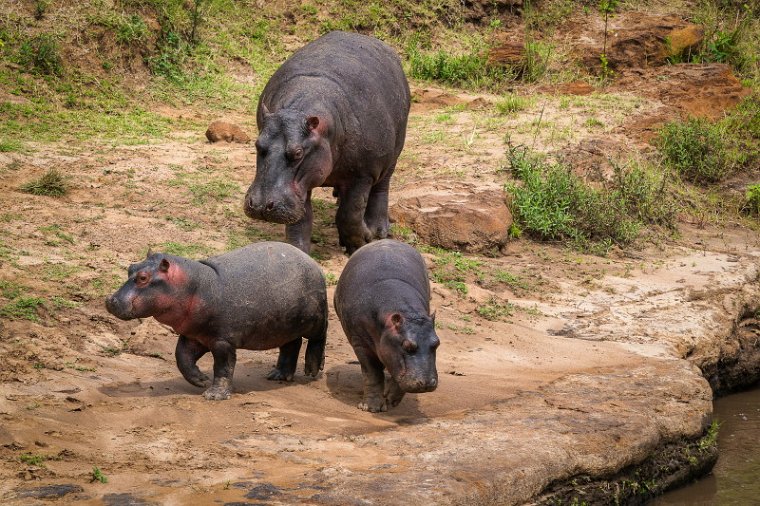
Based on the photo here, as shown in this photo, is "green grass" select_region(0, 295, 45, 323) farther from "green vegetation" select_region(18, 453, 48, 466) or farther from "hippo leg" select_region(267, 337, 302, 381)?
"green vegetation" select_region(18, 453, 48, 466)

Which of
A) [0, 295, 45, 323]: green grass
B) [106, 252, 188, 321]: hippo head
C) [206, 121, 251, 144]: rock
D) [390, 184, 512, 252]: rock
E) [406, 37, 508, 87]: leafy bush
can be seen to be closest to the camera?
[106, 252, 188, 321]: hippo head

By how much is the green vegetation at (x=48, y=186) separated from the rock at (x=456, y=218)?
10.4 feet

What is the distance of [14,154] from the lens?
10117 millimetres

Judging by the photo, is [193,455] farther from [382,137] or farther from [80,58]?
[80,58]

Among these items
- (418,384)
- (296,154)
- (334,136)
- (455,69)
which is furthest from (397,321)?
(455,69)

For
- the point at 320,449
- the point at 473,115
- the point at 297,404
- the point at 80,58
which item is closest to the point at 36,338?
the point at 297,404

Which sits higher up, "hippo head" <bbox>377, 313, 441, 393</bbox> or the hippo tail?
"hippo head" <bbox>377, 313, 441, 393</bbox>

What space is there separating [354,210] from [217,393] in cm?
340

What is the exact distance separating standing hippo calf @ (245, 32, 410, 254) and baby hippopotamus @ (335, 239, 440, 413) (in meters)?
1.42

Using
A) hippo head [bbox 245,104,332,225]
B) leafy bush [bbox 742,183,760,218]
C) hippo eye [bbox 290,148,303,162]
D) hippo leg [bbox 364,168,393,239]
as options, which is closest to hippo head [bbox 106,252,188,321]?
hippo head [bbox 245,104,332,225]

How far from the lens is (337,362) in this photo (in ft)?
24.5

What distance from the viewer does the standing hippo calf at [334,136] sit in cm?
832

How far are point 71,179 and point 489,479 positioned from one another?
234 inches

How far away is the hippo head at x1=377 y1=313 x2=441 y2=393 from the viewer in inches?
239
